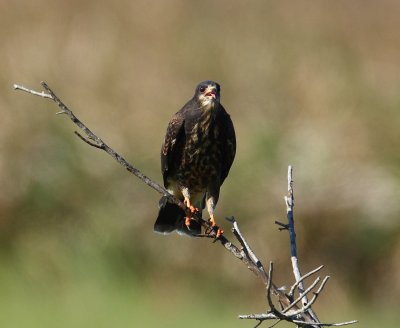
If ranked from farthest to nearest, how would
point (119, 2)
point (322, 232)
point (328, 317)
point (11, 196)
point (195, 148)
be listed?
point (119, 2) < point (11, 196) < point (322, 232) < point (328, 317) < point (195, 148)

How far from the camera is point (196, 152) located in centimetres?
557

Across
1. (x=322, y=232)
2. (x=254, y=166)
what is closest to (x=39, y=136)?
(x=254, y=166)

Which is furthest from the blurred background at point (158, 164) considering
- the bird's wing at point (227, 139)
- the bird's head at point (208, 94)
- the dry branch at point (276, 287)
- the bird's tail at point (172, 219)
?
the dry branch at point (276, 287)

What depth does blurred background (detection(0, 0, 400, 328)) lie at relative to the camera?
9.44 m

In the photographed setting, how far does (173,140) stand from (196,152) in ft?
0.41

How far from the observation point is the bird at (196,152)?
5551 mm

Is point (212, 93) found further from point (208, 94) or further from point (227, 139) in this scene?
point (227, 139)

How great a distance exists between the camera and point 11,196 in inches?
404

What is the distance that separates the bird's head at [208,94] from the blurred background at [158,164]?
11.8ft

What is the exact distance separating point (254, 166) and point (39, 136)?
2.02m

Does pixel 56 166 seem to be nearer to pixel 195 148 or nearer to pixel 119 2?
pixel 119 2

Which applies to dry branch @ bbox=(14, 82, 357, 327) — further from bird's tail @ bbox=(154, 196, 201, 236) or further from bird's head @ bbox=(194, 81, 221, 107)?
bird's tail @ bbox=(154, 196, 201, 236)

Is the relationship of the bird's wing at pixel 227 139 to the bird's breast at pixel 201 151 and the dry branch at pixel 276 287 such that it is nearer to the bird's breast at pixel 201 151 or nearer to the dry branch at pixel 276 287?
the bird's breast at pixel 201 151

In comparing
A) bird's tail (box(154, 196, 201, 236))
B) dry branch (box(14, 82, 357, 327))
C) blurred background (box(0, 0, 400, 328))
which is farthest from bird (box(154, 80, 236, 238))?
blurred background (box(0, 0, 400, 328))
